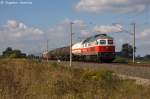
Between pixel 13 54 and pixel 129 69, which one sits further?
pixel 13 54

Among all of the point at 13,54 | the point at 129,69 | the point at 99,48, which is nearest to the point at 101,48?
the point at 99,48

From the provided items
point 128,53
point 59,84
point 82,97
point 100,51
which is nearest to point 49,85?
point 59,84

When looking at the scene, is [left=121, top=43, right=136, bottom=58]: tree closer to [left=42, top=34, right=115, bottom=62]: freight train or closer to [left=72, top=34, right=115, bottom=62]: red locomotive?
[left=42, top=34, right=115, bottom=62]: freight train

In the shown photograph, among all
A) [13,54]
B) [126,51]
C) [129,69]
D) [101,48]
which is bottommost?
[129,69]

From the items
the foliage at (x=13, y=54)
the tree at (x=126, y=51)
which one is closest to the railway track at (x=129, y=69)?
the foliage at (x=13, y=54)

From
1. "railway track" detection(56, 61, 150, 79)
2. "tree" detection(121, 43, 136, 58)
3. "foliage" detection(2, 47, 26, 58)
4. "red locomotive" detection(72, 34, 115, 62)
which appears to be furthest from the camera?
"tree" detection(121, 43, 136, 58)

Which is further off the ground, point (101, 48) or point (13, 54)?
point (101, 48)

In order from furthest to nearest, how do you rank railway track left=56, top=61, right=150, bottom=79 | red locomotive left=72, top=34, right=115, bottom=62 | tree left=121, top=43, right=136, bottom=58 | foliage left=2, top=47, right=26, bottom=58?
1. tree left=121, top=43, right=136, bottom=58
2. foliage left=2, top=47, right=26, bottom=58
3. red locomotive left=72, top=34, right=115, bottom=62
4. railway track left=56, top=61, right=150, bottom=79

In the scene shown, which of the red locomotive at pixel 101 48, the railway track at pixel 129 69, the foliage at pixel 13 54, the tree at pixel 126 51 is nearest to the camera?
the railway track at pixel 129 69

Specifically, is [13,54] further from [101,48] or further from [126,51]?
[126,51]

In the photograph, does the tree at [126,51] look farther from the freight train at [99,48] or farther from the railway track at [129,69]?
the railway track at [129,69]

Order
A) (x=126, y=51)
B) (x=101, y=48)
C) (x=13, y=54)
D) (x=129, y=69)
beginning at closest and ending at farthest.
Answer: (x=129, y=69) < (x=101, y=48) < (x=13, y=54) < (x=126, y=51)

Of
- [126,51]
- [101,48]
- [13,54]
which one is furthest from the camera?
[126,51]

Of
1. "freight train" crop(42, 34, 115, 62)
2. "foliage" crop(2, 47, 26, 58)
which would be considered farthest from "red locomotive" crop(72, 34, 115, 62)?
"foliage" crop(2, 47, 26, 58)
